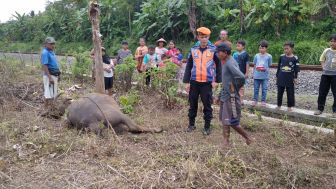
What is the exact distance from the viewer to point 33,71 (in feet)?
41.8

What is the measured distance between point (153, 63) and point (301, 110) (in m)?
3.62

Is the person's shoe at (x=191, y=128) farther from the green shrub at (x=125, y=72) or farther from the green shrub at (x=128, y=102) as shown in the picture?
the green shrub at (x=125, y=72)

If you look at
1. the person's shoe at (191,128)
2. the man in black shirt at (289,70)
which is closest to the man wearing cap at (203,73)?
the person's shoe at (191,128)

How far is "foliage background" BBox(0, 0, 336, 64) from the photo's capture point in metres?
14.6

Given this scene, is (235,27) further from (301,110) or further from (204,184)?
(204,184)

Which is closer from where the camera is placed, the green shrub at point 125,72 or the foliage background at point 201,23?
the green shrub at point 125,72

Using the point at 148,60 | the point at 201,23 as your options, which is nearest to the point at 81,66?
the point at 148,60

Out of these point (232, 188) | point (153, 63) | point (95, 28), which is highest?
point (95, 28)

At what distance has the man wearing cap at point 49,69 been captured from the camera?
24.5 feet

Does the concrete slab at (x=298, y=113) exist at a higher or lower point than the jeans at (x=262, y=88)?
lower

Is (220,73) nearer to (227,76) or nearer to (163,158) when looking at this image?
(227,76)

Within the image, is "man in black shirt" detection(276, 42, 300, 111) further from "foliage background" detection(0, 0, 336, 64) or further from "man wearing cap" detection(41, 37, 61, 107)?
"foliage background" detection(0, 0, 336, 64)

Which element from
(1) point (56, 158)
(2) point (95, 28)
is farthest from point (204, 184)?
(2) point (95, 28)

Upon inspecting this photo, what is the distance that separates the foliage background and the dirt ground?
165 inches
